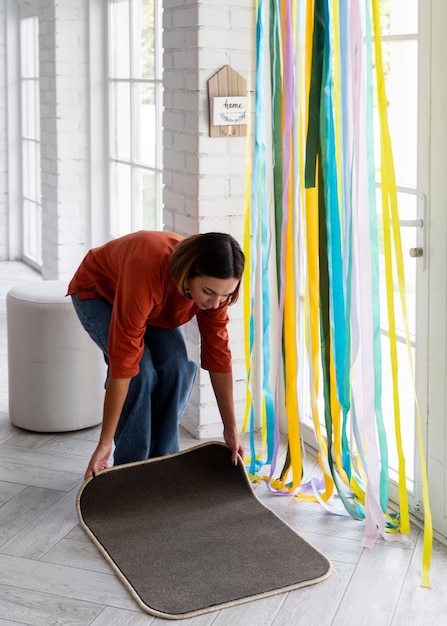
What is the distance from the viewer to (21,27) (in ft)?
24.0

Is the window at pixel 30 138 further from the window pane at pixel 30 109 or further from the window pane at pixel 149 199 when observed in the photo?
the window pane at pixel 149 199

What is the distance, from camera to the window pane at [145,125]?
472 cm

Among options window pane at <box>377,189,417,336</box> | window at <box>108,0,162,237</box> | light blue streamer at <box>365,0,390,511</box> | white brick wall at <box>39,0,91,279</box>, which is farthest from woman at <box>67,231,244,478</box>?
white brick wall at <box>39,0,91,279</box>

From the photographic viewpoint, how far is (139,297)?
2930 mm

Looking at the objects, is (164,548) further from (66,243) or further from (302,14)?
(66,243)

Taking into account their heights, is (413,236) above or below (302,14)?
below

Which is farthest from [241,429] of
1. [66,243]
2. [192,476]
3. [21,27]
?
[21,27]

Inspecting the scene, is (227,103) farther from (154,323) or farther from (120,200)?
(120,200)

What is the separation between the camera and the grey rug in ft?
8.77

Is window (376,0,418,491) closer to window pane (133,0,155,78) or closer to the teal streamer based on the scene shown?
the teal streamer

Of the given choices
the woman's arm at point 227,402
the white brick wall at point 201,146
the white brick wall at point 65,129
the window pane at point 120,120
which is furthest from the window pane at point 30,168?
the woman's arm at point 227,402

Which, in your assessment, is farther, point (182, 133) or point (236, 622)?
point (182, 133)

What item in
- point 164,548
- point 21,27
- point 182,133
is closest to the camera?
point 164,548

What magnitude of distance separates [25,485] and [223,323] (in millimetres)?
957
